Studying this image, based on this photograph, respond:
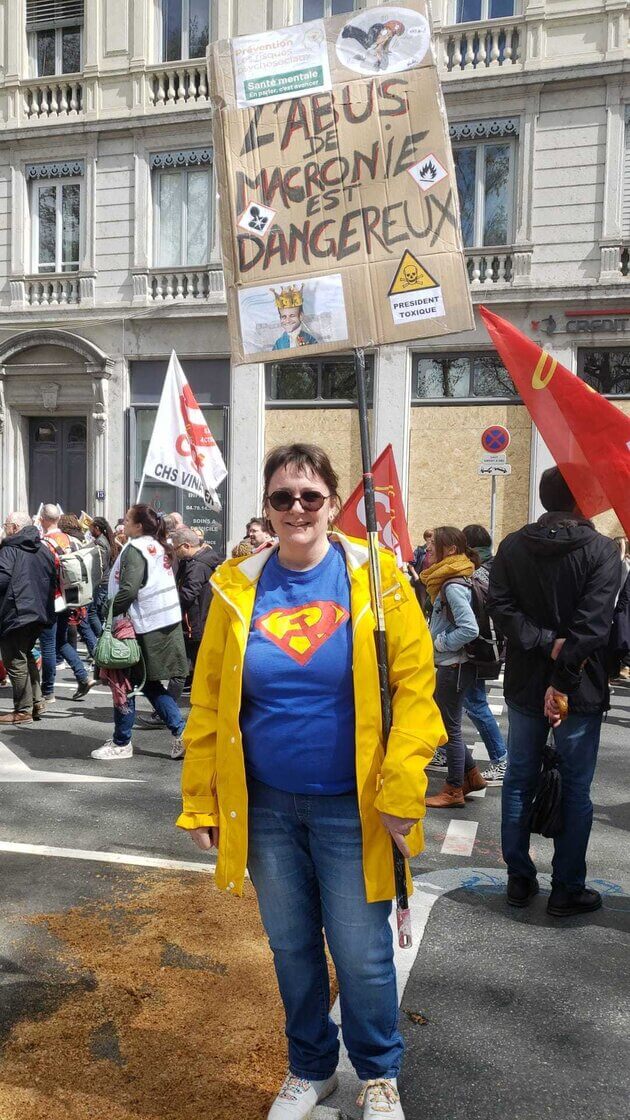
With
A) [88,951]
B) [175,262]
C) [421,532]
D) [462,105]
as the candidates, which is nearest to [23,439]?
A: [175,262]

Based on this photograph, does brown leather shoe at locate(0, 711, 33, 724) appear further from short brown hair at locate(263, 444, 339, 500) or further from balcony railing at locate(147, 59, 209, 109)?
balcony railing at locate(147, 59, 209, 109)

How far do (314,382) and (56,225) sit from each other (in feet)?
21.0

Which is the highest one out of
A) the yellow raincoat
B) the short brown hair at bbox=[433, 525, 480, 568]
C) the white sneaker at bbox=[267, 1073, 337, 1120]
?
the short brown hair at bbox=[433, 525, 480, 568]

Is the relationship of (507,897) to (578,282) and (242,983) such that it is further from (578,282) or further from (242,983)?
(578,282)

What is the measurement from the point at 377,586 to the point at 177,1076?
1.66m

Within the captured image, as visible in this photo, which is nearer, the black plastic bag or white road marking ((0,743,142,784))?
the black plastic bag

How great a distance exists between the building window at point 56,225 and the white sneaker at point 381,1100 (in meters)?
18.4

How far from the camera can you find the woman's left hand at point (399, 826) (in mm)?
2506

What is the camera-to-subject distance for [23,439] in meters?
19.5

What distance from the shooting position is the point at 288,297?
122 inches

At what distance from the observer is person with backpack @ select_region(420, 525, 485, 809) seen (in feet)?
19.3

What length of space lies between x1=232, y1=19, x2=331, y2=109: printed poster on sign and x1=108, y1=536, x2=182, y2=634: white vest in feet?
14.2

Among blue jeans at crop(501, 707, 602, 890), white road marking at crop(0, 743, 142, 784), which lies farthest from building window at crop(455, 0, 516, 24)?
blue jeans at crop(501, 707, 602, 890)

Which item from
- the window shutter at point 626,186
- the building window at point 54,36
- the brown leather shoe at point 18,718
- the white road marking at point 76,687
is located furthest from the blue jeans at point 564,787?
the building window at point 54,36
